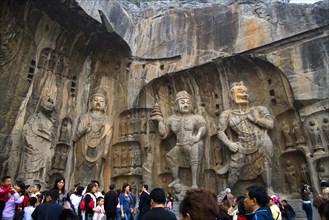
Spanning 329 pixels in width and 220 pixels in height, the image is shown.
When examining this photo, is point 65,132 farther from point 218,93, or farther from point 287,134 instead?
point 287,134

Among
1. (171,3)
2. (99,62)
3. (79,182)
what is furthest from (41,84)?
(171,3)

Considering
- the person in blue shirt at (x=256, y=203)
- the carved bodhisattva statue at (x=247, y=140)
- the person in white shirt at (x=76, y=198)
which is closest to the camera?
the person in blue shirt at (x=256, y=203)

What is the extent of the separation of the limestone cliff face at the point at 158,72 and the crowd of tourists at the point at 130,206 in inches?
130

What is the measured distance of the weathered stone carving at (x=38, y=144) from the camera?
8.62 m

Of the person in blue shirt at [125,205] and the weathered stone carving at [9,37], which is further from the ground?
the weathered stone carving at [9,37]

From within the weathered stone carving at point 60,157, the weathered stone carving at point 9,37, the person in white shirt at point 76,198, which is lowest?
the person in white shirt at point 76,198

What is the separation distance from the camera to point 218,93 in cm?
1075

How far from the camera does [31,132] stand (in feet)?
29.5

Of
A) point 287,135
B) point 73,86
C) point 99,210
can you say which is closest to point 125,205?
point 99,210

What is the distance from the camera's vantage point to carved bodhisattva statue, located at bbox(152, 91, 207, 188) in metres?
9.53

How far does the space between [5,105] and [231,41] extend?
718cm

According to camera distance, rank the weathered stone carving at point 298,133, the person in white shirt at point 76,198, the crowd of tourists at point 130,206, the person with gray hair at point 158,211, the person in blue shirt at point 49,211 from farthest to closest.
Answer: the weathered stone carving at point 298,133 → the person in white shirt at point 76,198 → the person in blue shirt at point 49,211 → the person with gray hair at point 158,211 → the crowd of tourists at point 130,206

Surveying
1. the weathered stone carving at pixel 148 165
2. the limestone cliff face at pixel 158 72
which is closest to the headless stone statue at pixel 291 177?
the limestone cliff face at pixel 158 72

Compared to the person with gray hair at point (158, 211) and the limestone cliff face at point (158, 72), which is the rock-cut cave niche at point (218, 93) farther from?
the person with gray hair at point (158, 211)
